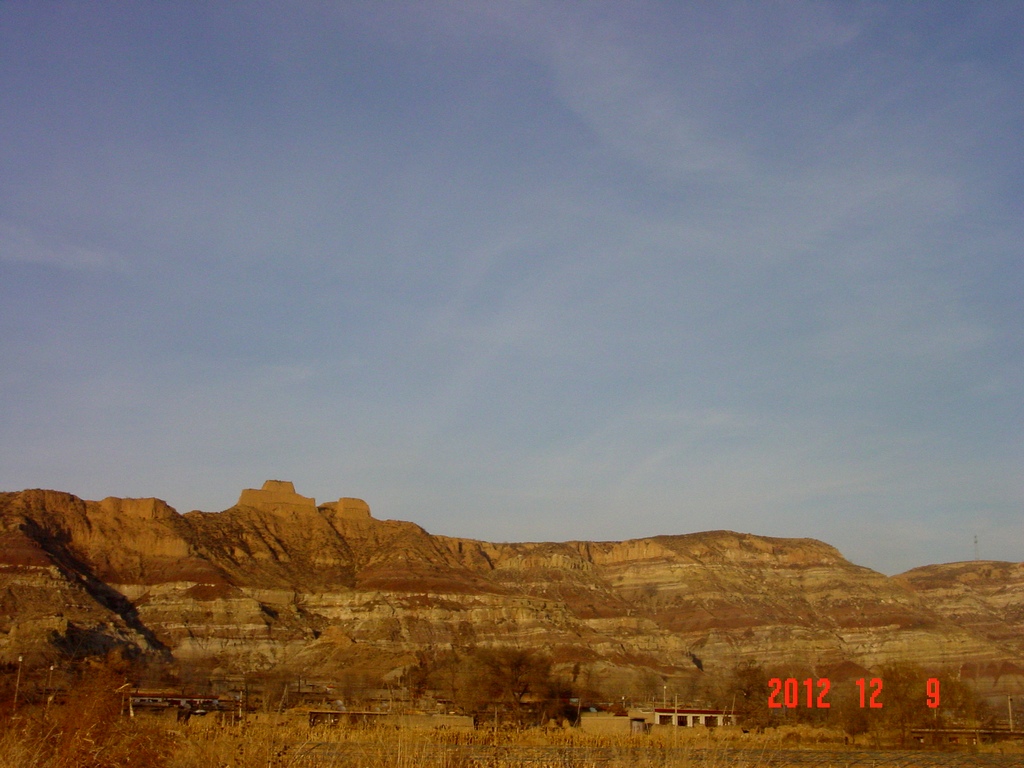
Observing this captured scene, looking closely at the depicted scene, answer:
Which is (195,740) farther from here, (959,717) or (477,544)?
(477,544)

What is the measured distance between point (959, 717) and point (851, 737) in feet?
35.1

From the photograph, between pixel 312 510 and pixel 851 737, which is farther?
pixel 312 510

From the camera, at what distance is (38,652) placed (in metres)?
84.9

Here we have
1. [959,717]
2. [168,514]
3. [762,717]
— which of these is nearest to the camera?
[959,717]

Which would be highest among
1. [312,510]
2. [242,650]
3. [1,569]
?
[312,510]

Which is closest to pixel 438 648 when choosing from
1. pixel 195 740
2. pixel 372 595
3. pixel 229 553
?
pixel 372 595

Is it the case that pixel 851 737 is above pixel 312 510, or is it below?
below
